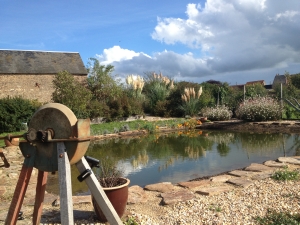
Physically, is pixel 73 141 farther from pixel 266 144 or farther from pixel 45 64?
pixel 45 64

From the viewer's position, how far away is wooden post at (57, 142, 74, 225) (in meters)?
2.64

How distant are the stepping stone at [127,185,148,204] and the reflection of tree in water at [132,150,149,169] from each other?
2.74 meters

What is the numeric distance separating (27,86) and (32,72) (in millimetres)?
1169

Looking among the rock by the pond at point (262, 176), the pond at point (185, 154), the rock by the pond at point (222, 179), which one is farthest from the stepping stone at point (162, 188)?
the rock by the pond at point (262, 176)

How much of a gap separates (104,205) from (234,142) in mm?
8742

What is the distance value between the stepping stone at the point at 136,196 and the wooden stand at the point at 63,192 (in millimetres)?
1343

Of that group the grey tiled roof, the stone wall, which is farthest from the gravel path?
the grey tiled roof

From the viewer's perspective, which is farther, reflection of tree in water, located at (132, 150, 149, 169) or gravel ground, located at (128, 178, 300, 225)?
reflection of tree in water, located at (132, 150, 149, 169)

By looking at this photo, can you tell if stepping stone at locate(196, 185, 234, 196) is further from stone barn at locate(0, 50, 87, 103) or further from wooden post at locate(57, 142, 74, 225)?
stone barn at locate(0, 50, 87, 103)

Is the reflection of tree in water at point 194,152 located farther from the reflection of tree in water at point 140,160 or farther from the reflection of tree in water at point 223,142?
the reflection of tree in water at point 140,160

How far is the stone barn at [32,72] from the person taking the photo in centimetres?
2397

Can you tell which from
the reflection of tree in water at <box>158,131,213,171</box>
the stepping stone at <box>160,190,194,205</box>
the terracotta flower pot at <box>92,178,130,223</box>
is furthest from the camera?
the reflection of tree in water at <box>158,131,213,171</box>

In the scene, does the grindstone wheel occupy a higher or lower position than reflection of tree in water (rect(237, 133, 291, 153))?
higher

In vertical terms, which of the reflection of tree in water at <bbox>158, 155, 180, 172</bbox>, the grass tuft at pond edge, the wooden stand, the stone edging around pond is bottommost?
the reflection of tree in water at <bbox>158, 155, 180, 172</bbox>
